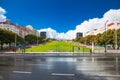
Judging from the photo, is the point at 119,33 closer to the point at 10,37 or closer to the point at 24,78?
the point at 10,37

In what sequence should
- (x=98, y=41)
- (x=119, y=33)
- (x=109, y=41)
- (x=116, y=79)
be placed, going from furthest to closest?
(x=98, y=41) → (x=109, y=41) → (x=119, y=33) → (x=116, y=79)

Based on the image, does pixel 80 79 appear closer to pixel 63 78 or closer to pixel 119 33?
pixel 63 78

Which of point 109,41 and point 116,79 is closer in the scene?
point 116,79

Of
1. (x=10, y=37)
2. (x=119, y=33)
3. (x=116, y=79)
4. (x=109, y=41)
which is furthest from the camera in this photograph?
(x=10, y=37)

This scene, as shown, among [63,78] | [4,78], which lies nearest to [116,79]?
[63,78]

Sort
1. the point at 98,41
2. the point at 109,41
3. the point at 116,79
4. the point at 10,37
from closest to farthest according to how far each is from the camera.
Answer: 1. the point at 116,79
2. the point at 109,41
3. the point at 10,37
4. the point at 98,41

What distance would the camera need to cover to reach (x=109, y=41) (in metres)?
96.6

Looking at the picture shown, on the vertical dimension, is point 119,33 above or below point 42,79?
above

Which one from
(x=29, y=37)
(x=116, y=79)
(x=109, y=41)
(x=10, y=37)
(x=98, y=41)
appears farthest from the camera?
(x=29, y=37)

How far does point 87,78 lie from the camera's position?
13.7 m

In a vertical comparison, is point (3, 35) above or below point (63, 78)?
above

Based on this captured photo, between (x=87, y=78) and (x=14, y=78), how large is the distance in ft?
13.6

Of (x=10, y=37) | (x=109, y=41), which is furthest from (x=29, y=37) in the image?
(x=109, y=41)

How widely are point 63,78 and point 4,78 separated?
334 centimetres
